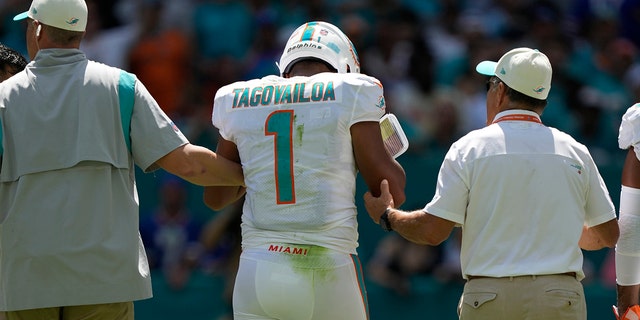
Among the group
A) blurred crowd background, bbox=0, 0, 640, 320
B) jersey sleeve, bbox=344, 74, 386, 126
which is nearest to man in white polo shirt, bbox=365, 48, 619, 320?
jersey sleeve, bbox=344, 74, 386, 126

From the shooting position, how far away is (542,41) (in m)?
13.1

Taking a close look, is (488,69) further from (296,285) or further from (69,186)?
(69,186)

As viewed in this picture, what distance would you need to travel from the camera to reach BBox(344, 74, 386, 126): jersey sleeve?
5727mm

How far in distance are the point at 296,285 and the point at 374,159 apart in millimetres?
705

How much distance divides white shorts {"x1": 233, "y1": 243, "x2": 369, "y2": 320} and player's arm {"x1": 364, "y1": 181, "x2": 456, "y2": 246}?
0.33 metres

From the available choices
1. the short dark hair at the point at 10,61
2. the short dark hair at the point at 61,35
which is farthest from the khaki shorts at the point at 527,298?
the short dark hair at the point at 10,61

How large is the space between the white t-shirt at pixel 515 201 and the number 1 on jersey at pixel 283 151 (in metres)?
0.66

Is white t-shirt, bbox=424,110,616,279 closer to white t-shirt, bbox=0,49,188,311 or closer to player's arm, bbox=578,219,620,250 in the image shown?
player's arm, bbox=578,219,620,250

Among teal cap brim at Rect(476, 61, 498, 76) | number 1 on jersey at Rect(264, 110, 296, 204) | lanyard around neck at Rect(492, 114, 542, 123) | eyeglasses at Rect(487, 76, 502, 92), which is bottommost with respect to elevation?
number 1 on jersey at Rect(264, 110, 296, 204)

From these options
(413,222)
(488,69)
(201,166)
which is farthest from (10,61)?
(488,69)

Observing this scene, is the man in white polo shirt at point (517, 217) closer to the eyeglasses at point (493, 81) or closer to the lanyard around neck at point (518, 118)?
the lanyard around neck at point (518, 118)

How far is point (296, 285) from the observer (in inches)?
220

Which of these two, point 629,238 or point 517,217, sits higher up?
point 517,217

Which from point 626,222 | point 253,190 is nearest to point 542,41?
point 626,222
